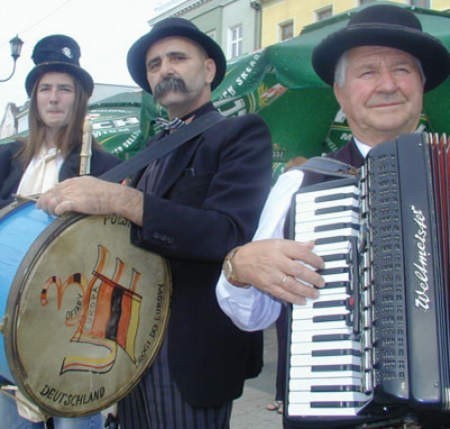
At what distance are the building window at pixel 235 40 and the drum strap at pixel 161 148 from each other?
19.8 m

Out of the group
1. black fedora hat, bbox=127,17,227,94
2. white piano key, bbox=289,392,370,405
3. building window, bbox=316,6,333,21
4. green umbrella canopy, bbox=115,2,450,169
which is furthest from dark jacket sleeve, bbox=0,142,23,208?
building window, bbox=316,6,333,21

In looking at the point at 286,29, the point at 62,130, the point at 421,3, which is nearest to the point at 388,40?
the point at 62,130

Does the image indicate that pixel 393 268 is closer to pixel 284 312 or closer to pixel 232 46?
pixel 284 312

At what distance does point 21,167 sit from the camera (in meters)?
2.41

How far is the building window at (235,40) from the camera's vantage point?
21.0 meters

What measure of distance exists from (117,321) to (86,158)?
0.58m

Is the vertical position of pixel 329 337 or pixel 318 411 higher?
pixel 329 337

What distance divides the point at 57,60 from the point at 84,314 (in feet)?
4.16

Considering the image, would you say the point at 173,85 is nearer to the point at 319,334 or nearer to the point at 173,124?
the point at 173,124

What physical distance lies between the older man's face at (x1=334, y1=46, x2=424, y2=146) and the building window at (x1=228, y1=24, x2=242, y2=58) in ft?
65.5

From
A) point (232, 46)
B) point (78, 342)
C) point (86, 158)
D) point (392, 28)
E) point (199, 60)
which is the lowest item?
point (78, 342)

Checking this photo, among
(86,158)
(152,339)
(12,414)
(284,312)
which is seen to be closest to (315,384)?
(284,312)

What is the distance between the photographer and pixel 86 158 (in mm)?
2012

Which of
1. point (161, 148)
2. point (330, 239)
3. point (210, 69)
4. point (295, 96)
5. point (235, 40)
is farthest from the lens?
point (235, 40)
